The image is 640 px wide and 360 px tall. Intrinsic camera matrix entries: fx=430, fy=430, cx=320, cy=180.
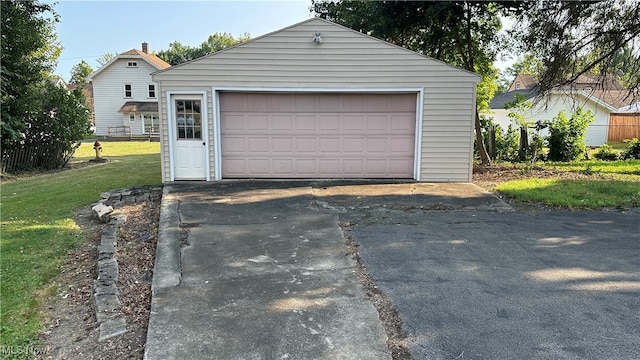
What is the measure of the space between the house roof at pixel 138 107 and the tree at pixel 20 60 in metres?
18.5

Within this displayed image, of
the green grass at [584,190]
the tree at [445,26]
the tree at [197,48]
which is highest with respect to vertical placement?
the tree at [197,48]

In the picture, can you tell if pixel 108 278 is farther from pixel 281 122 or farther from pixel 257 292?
pixel 281 122

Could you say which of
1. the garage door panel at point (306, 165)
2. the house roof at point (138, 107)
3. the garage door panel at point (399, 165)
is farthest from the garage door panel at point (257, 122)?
the house roof at point (138, 107)

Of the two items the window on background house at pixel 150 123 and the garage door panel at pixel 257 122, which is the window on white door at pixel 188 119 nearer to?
the garage door panel at pixel 257 122

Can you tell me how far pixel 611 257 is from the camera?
4965 millimetres

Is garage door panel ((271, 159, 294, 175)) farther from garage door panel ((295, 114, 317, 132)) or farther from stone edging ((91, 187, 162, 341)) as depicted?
stone edging ((91, 187, 162, 341))

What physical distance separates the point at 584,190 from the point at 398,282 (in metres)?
6.61

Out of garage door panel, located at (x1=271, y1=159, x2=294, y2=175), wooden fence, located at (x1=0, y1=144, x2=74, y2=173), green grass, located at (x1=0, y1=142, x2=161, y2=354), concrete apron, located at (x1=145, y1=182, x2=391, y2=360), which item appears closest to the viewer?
concrete apron, located at (x1=145, y1=182, x2=391, y2=360)

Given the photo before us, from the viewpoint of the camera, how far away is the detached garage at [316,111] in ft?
31.5

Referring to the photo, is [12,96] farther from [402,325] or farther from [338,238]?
[402,325]

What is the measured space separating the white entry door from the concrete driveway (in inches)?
101

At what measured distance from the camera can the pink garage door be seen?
10.0 metres

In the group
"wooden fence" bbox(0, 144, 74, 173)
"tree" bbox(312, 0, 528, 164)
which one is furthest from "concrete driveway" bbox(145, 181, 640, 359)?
"wooden fence" bbox(0, 144, 74, 173)

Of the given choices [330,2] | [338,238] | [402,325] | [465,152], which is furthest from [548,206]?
[330,2]
